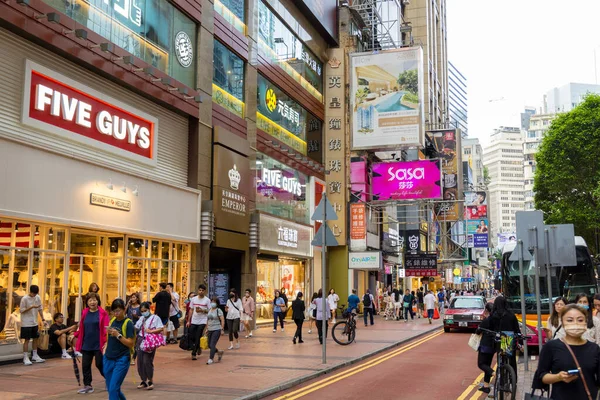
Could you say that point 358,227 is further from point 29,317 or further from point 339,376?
point 29,317

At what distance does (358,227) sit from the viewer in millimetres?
35938

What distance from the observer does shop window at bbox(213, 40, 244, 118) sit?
23.3 metres

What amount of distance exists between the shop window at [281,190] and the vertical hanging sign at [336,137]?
317cm

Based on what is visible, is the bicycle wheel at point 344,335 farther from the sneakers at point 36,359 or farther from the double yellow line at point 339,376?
the sneakers at point 36,359

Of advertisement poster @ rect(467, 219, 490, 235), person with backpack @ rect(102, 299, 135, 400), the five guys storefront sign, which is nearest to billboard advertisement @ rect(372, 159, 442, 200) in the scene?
the five guys storefront sign

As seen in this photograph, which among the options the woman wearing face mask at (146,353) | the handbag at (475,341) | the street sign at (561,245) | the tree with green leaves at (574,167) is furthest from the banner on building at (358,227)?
the woman wearing face mask at (146,353)

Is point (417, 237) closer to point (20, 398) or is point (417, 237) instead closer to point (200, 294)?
point (200, 294)

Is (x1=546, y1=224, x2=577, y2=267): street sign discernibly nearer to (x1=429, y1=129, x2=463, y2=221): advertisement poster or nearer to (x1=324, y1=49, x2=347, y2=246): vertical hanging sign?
(x1=324, y1=49, x2=347, y2=246): vertical hanging sign

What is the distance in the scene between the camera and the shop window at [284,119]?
1082 inches

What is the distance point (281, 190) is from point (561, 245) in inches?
720

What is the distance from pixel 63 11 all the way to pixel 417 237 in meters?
44.0

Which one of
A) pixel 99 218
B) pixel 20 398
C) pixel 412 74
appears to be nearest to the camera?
pixel 20 398

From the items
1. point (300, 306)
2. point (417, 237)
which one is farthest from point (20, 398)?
point (417, 237)

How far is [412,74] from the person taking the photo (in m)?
34.2
